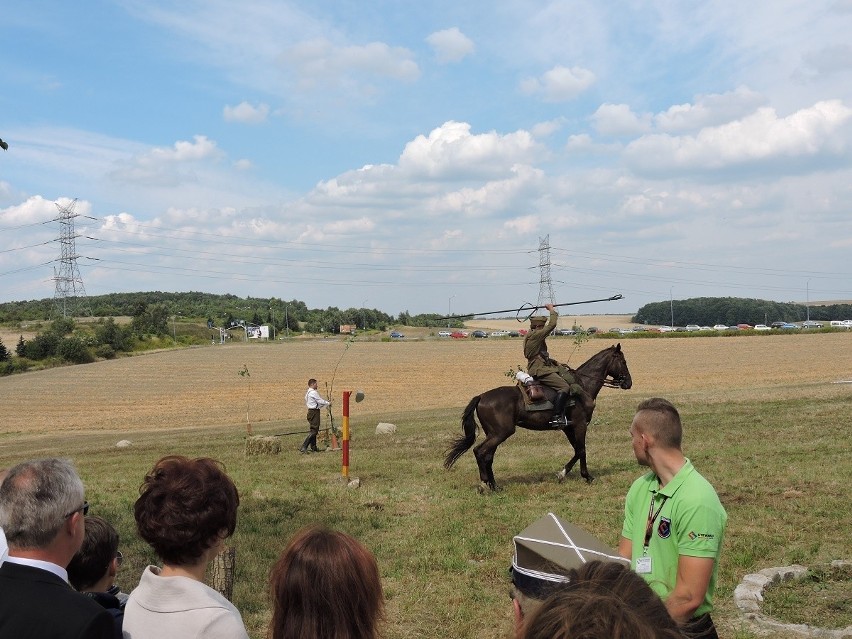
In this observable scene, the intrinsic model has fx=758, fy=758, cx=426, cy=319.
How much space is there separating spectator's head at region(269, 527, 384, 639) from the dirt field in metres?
16.6

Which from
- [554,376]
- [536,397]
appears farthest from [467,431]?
[554,376]

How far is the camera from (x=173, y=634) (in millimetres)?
2777

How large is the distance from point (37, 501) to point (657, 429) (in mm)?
2876

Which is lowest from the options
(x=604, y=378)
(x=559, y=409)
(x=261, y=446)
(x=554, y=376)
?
(x=261, y=446)

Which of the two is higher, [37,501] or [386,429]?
[37,501]

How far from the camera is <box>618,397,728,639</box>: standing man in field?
3693 millimetres

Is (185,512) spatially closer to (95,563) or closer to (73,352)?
(95,563)

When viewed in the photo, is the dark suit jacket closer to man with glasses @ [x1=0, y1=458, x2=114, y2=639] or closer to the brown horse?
man with glasses @ [x1=0, y1=458, x2=114, y2=639]

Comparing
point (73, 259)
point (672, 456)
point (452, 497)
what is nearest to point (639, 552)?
point (672, 456)

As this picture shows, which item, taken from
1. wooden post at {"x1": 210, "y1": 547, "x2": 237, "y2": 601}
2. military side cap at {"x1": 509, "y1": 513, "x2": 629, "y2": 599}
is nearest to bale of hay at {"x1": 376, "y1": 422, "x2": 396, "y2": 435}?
wooden post at {"x1": 210, "y1": 547, "x2": 237, "y2": 601}

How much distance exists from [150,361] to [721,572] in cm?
7037

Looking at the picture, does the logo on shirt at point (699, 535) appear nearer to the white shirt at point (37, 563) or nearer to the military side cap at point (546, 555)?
the military side cap at point (546, 555)

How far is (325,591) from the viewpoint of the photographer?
8.71 ft

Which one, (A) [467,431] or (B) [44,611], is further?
(A) [467,431]
